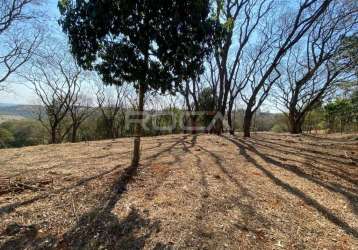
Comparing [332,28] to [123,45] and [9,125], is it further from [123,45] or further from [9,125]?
[9,125]

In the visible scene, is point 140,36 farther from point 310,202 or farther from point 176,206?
point 310,202

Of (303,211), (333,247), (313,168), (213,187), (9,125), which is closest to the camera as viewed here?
(333,247)

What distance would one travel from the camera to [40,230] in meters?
2.55

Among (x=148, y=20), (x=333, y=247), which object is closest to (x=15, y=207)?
(x=148, y=20)

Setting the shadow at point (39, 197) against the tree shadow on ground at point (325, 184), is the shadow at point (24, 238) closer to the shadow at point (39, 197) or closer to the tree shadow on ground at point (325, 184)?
the shadow at point (39, 197)

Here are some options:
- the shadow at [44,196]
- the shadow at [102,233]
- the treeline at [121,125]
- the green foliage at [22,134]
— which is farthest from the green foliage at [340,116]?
the green foliage at [22,134]

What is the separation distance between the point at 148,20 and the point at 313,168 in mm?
4310

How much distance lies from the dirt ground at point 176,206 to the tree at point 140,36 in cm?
169

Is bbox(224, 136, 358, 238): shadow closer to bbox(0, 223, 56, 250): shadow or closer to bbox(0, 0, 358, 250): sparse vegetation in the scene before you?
bbox(0, 0, 358, 250): sparse vegetation

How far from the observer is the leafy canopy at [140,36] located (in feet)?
12.2

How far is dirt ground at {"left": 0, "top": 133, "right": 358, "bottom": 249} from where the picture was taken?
2441 millimetres

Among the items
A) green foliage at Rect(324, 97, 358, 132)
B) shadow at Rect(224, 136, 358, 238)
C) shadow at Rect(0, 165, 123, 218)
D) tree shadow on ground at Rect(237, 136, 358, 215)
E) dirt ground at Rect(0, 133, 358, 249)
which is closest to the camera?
dirt ground at Rect(0, 133, 358, 249)

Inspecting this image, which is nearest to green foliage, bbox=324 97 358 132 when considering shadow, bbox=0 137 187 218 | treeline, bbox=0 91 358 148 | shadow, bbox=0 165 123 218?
treeline, bbox=0 91 358 148

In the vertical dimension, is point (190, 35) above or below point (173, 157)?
above
